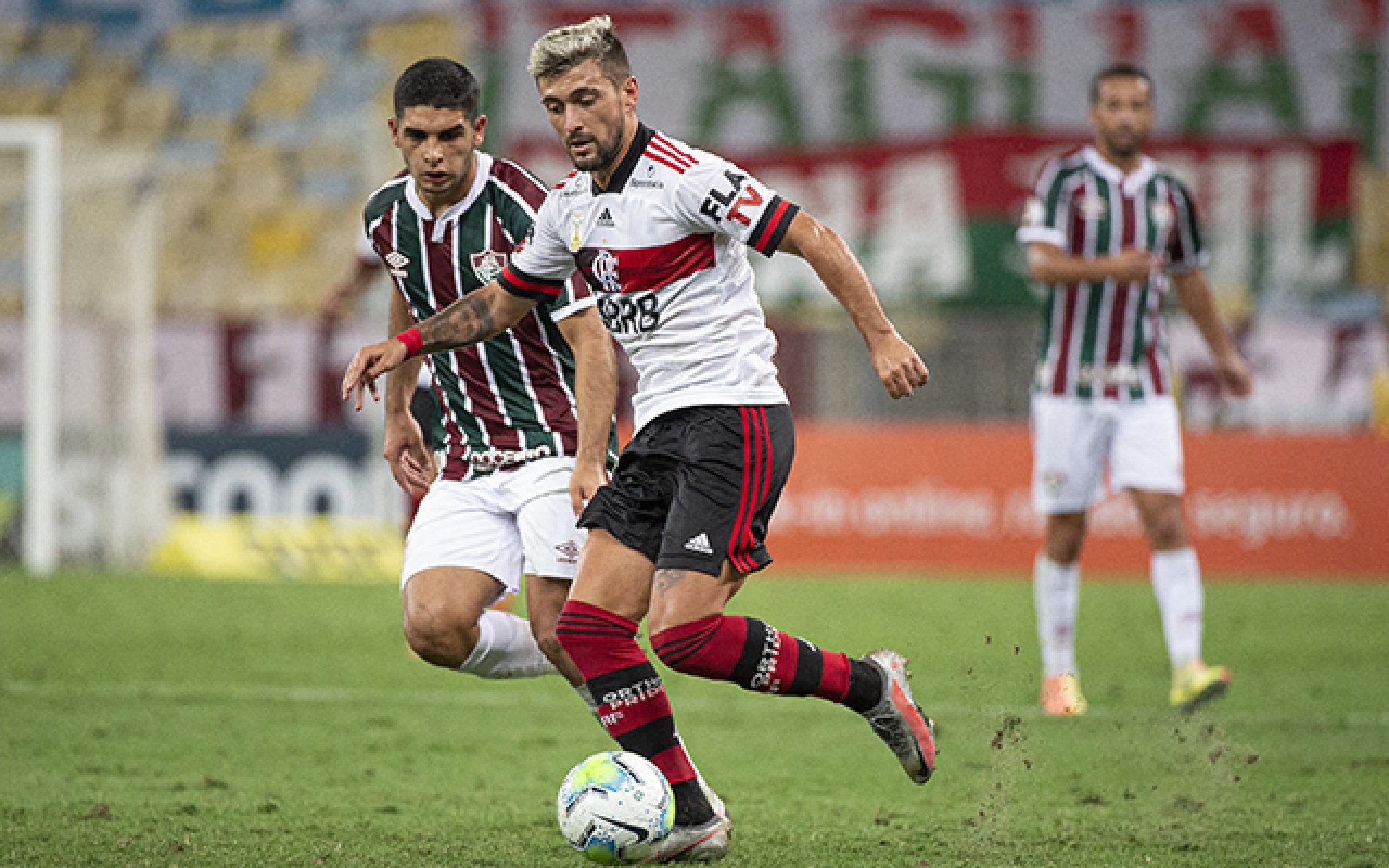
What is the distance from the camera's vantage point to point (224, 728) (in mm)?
6480

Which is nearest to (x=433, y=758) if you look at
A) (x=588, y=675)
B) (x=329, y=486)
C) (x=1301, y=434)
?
(x=588, y=675)

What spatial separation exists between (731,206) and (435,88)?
112 centimetres

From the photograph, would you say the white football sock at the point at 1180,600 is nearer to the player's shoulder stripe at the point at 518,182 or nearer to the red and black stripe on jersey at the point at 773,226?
the player's shoulder stripe at the point at 518,182

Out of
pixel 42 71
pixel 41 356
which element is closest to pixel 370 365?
pixel 41 356

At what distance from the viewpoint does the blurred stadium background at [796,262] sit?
43.1 ft

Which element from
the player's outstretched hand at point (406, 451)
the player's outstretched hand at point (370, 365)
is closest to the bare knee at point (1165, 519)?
the player's outstretched hand at point (406, 451)

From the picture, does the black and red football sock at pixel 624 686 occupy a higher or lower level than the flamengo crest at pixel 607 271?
lower

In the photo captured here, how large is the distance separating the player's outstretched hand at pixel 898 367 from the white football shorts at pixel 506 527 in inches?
53.6

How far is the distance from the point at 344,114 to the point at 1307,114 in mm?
10339

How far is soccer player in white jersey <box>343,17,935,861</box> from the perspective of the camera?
4.21m

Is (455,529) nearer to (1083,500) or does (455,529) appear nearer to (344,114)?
(1083,500)

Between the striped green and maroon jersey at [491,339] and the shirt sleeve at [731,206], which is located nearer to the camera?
the shirt sleeve at [731,206]

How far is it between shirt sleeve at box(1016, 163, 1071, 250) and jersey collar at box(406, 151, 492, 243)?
2821 mm

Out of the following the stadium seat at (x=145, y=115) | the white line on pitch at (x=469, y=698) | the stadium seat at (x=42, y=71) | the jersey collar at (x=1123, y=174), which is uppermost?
the stadium seat at (x=42, y=71)
